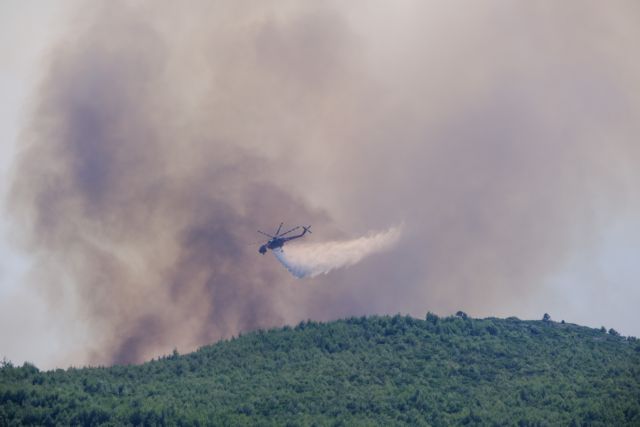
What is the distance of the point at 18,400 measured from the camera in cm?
13312

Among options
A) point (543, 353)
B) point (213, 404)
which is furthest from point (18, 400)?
point (543, 353)

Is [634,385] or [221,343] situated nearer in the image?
[634,385]

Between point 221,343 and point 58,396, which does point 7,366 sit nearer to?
point 58,396

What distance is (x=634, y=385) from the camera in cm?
14688

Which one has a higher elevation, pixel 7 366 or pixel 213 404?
pixel 7 366

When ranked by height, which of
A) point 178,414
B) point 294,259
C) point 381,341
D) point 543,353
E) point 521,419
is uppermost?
point 294,259

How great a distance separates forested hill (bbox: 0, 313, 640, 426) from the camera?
13412cm

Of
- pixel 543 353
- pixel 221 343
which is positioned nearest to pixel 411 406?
pixel 543 353

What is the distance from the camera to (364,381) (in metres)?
154

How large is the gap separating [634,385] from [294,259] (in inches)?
3040

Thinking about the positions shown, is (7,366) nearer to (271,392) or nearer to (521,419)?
(271,392)

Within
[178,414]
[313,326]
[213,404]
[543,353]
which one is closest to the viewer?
[178,414]

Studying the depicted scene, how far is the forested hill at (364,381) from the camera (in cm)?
13412

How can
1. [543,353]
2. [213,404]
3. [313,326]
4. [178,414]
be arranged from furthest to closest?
1. [313,326]
2. [543,353]
3. [213,404]
4. [178,414]
